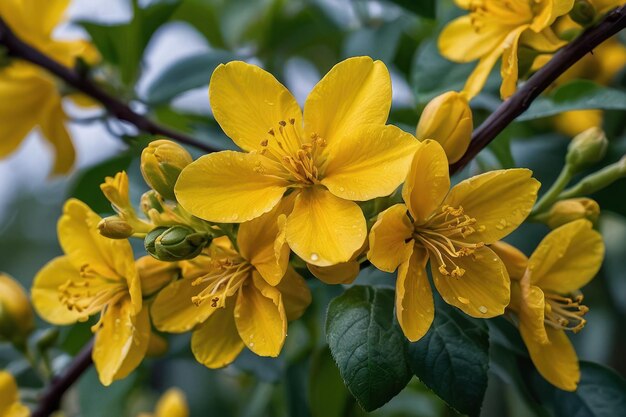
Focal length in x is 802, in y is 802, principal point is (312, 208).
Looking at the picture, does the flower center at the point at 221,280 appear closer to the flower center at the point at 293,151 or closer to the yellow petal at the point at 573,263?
the flower center at the point at 293,151

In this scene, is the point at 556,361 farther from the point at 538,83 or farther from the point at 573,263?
the point at 538,83

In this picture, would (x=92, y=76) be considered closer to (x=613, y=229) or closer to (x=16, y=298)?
(x=16, y=298)

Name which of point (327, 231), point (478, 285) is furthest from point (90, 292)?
point (478, 285)

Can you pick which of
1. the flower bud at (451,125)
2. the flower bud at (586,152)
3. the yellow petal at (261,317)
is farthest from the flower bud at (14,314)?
the flower bud at (586,152)

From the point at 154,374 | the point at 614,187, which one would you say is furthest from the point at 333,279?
the point at 154,374

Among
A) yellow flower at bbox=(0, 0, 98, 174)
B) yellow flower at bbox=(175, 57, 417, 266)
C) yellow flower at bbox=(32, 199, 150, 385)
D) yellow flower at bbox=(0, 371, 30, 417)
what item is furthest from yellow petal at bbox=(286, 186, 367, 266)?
yellow flower at bbox=(0, 0, 98, 174)

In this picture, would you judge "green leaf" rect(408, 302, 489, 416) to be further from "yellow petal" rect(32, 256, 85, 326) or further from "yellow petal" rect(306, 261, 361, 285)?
"yellow petal" rect(32, 256, 85, 326)
